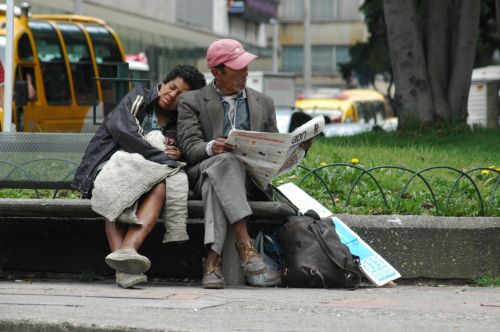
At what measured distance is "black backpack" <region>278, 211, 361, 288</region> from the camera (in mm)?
7191

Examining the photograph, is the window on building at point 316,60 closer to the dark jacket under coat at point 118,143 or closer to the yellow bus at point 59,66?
the yellow bus at point 59,66

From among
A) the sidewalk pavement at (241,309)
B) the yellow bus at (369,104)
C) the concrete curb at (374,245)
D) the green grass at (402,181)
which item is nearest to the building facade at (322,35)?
the yellow bus at (369,104)

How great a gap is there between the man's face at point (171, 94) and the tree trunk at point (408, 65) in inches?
286

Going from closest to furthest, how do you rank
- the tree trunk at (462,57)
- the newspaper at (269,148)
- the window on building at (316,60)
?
the newspaper at (269,148) → the tree trunk at (462,57) → the window on building at (316,60)

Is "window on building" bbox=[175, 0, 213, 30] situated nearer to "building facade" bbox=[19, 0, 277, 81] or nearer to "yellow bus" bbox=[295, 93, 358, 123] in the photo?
"building facade" bbox=[19, 0, 277, 81]

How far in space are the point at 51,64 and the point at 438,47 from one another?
925 cm

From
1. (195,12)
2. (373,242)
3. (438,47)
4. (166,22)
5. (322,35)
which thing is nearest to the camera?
(373,242)

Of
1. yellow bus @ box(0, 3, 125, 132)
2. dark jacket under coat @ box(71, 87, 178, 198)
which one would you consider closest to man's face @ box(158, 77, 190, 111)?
dark jacket under coat @ box(71, 87, 178, 198)

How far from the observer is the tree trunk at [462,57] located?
15.1 m

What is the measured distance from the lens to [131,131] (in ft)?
24.3

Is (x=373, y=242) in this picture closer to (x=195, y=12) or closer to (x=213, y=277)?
(x=213, y=277)

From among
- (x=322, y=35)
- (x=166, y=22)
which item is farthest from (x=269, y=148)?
(x=322, y=35)

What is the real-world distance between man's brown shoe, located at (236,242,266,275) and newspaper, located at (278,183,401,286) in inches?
23.0

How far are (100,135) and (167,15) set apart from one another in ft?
140
